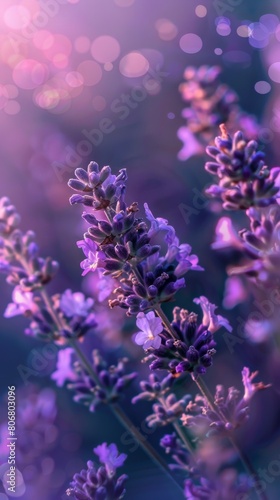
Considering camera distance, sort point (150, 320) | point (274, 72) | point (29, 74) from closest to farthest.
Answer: point (150, 320), point (274, 72), point (29, 74)

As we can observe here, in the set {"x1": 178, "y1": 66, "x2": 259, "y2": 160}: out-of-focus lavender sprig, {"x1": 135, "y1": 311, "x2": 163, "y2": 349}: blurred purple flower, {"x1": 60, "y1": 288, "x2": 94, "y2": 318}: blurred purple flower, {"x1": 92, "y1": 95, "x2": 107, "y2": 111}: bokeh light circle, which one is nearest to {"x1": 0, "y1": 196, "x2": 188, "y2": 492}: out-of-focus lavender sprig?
{"x1": 60, "y1": 288, "x2": 94, "y2": 318}: blurred purple flower

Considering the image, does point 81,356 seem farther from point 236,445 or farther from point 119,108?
point 119,108

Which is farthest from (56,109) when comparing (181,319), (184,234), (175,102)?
(181,319)

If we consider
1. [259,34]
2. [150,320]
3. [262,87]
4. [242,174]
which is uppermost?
[259,34]

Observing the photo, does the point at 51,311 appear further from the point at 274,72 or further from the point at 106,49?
the point at 106,49

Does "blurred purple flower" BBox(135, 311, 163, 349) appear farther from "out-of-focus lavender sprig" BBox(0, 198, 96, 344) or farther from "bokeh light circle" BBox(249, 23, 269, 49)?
"bokeh light circle" BBox(249, 23, 269, 49)

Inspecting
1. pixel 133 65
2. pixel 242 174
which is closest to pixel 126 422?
pixel 242 174

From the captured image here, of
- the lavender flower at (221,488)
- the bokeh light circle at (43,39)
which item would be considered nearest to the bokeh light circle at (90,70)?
the bokeh light circle at (43,39)
